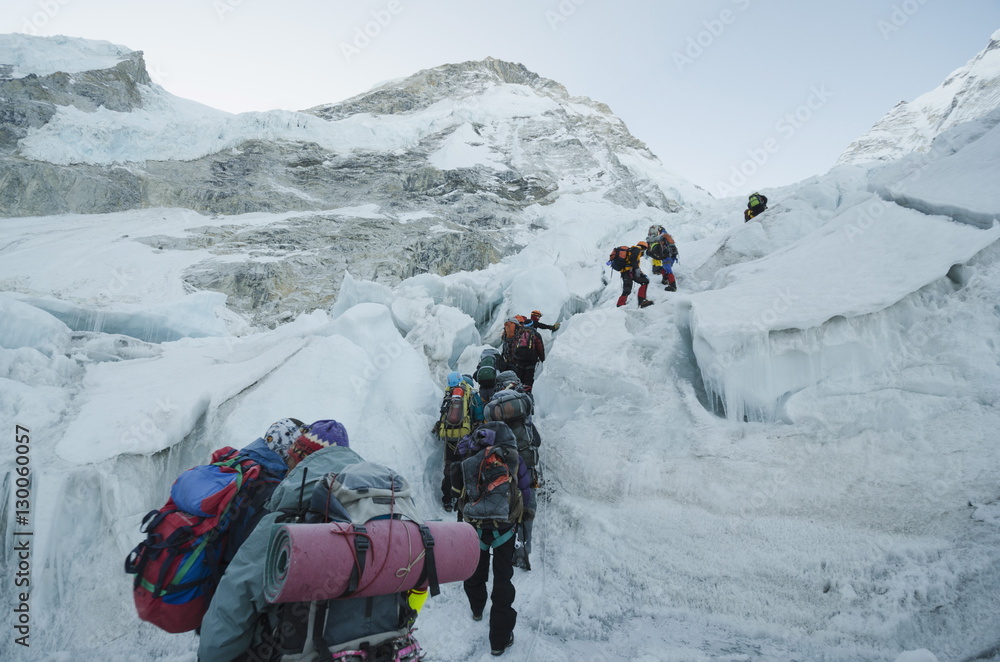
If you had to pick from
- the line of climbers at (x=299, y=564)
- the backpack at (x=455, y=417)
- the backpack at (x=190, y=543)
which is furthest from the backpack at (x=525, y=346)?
the backpack at (x=190, y=543)

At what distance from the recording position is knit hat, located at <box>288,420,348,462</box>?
2.59 metres

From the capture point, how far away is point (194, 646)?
3.27 meters

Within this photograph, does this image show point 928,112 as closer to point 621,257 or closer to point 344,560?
point 621,257

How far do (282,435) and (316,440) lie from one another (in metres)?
0.30

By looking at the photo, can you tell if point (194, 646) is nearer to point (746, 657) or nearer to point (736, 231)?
point (746, 657)

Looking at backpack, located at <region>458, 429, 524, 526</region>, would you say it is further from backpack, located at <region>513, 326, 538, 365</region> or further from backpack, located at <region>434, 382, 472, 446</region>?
backpack, located at <region>513, 326, 538, 365</region>

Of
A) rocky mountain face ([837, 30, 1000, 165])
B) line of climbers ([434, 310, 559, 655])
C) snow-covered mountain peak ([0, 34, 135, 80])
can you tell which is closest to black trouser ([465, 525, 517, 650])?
line of climbers ([434, 310, 559, 655])

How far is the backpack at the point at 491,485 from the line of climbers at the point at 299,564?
1.18 meters

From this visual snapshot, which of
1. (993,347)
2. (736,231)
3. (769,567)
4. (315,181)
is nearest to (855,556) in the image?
(769,567)

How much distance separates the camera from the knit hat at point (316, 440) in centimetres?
259

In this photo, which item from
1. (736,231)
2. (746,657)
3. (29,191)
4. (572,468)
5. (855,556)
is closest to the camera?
(746,657)

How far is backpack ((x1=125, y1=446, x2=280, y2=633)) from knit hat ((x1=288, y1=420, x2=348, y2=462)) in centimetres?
38

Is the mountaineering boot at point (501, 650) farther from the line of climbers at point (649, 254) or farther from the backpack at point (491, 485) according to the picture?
the line of climbers at point (649, 254)

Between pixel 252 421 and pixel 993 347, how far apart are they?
6.45m
